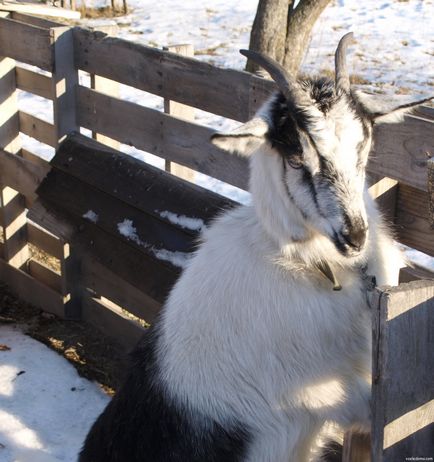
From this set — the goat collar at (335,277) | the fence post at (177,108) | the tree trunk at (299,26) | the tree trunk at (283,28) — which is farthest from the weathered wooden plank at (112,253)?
the tree trunk at (299,26)

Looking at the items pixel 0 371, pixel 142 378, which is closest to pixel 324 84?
pixel 142 378

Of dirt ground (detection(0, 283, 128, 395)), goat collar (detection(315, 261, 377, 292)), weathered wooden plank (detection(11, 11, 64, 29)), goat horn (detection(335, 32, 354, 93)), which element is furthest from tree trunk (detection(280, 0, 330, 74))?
goat collar (detection(315, 261, 377, 292))

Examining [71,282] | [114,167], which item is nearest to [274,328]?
[114,167]

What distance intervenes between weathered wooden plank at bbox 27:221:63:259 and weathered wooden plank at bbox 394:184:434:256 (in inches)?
131

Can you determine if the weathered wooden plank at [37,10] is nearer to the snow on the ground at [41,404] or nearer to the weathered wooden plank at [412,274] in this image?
the snow on the ground at [41,404]

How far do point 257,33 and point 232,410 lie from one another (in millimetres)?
5746

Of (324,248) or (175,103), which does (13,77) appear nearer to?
(175,103)

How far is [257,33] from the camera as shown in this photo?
324 inches

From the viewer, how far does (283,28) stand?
820 centimetres

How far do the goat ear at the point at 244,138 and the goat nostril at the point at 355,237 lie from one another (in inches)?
20.0

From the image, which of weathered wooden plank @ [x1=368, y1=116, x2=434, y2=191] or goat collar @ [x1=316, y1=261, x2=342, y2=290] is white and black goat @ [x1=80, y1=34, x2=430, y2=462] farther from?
weathered wooden plank @ [x1=368, y1=116, x2=434, y2=191]

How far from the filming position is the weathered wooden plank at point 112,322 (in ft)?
18.6

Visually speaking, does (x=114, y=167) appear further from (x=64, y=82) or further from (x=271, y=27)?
(x=271, y=27)

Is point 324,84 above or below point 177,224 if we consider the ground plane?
above
